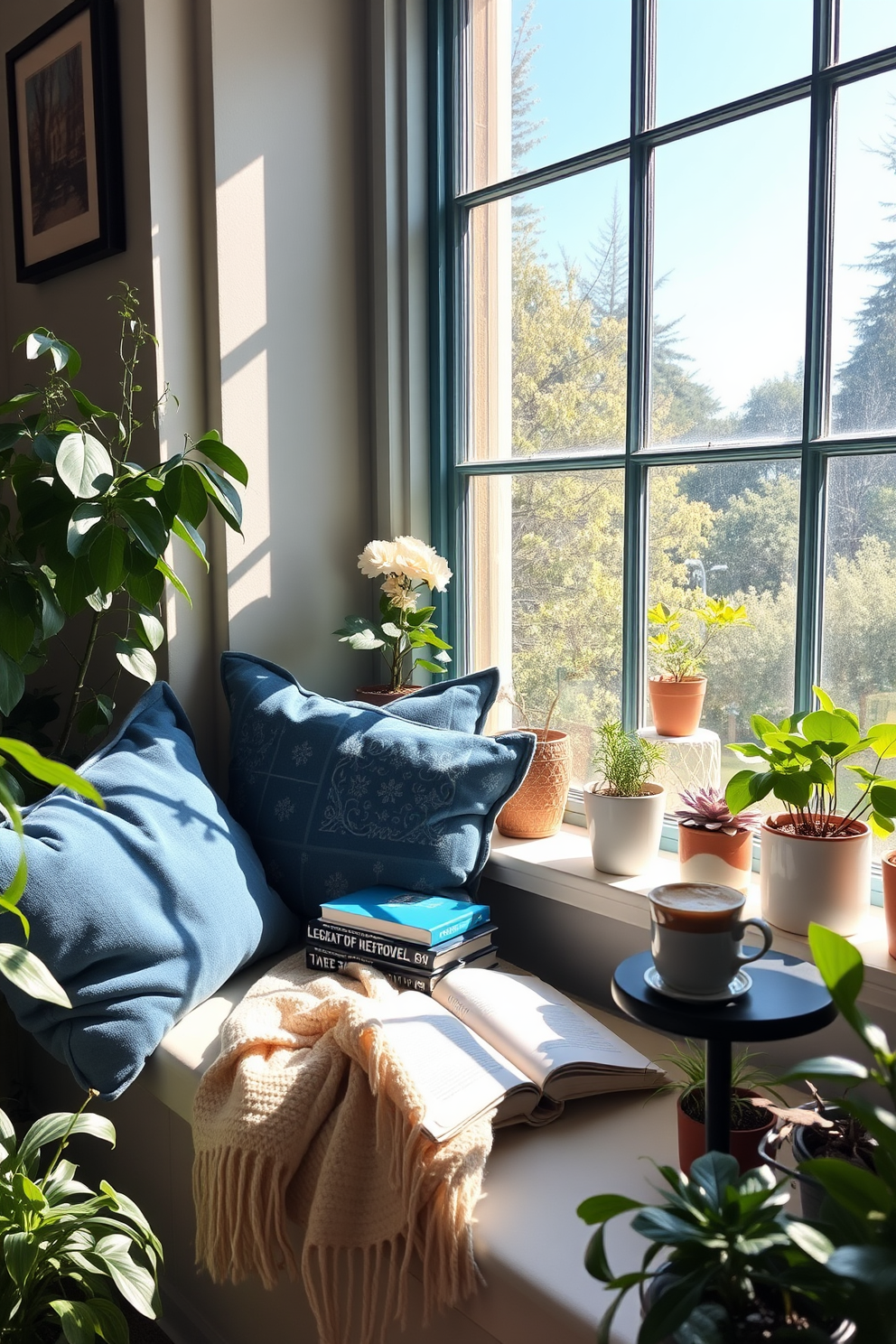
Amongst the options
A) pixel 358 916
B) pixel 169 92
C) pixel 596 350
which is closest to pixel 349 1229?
pixel 358 916

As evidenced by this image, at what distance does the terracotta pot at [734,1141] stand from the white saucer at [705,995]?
221 mm

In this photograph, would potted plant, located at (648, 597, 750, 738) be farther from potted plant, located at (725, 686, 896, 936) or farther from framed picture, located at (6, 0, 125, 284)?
framed picture, located at (6, 0, 125, 284)

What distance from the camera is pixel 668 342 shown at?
191 cm

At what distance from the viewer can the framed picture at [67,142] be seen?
6.82 ft

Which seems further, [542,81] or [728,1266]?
[542,81]

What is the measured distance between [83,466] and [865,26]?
136 cm

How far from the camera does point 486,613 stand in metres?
2.33

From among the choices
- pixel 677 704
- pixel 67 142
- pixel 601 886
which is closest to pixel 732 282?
pixel 677 704

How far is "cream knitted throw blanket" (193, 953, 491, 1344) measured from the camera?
123 cm

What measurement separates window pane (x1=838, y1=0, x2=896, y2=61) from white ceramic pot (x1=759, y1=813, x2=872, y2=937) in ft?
3.83

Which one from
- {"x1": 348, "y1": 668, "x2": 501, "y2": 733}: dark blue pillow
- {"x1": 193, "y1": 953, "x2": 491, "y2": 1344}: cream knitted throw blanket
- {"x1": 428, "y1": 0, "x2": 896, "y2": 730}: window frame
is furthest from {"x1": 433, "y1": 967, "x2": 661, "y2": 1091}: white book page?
{"x1": 428, "y1": 0, "x2": 896, "y2": 730}: window frame

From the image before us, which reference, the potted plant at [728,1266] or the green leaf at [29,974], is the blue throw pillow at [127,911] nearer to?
the green leaf at [29,974]

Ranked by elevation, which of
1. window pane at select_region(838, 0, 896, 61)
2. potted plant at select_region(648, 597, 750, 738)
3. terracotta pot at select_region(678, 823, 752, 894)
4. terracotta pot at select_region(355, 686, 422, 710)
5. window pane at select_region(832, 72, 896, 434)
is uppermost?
window pane at select_region(838, 0, 896, 61)

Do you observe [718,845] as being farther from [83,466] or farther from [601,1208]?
[83,466]
